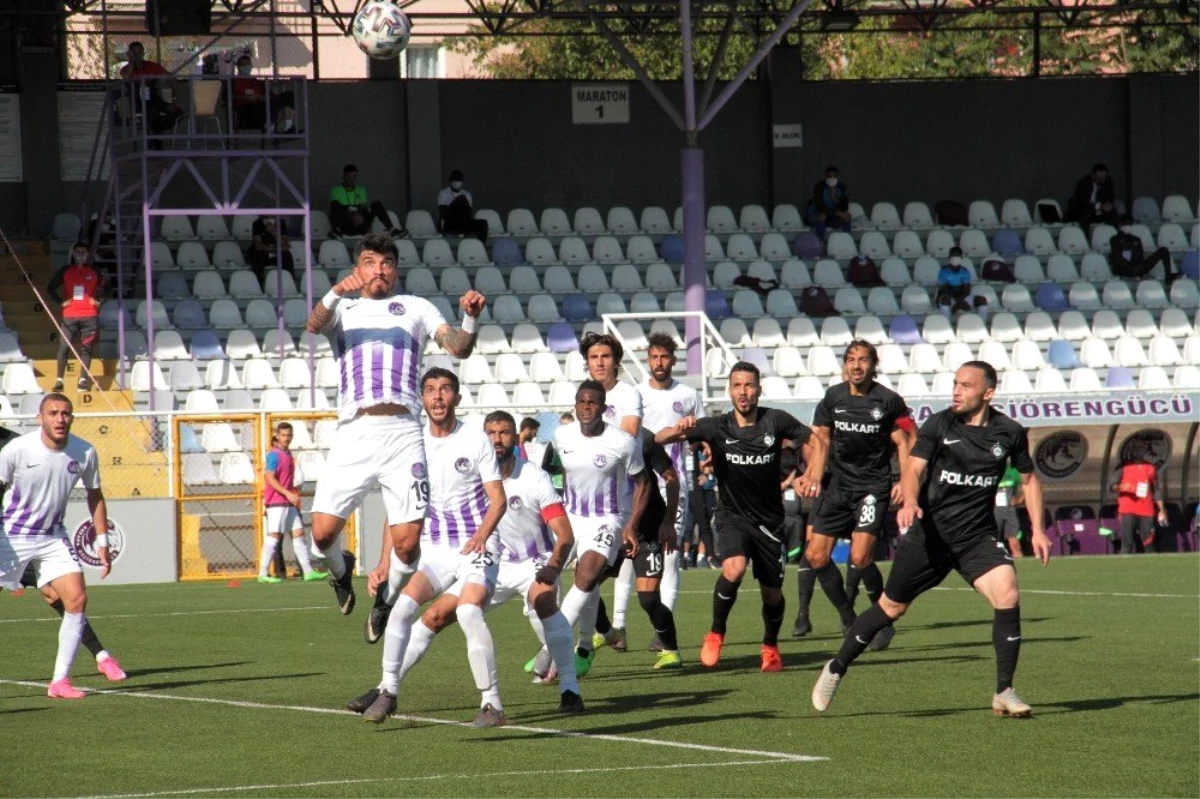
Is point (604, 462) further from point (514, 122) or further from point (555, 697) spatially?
point (514, 122)

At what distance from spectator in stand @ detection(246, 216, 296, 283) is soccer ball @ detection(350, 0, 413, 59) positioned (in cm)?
554

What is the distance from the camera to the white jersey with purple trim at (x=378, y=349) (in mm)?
10180

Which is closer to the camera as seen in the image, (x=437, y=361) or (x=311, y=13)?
(x=437, y=361)

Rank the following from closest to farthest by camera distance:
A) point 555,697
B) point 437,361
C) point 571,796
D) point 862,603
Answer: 1. point 571,796
2. point 555,697
3. point 862,603
4. point 437,361

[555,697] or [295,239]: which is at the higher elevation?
[295,239]

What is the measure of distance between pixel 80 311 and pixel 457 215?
302 inches

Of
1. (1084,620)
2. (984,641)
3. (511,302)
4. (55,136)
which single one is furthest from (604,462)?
(55,136)

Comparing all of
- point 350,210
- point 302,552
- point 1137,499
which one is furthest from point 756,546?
point 350,210

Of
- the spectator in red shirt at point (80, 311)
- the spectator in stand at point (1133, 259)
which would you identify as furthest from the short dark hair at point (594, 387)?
the spectator in stand at point (1133, 259)

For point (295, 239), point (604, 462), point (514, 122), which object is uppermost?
point (514, 122)

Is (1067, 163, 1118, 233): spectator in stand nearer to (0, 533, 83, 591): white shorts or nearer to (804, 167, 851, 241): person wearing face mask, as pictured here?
(804, 167, 851, 241): person wearing face mask

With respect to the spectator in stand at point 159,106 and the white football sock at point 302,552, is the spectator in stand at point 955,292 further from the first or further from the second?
the spectator in stand at point 159,106

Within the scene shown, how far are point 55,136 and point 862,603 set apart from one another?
19.7m

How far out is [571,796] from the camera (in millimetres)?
7520
